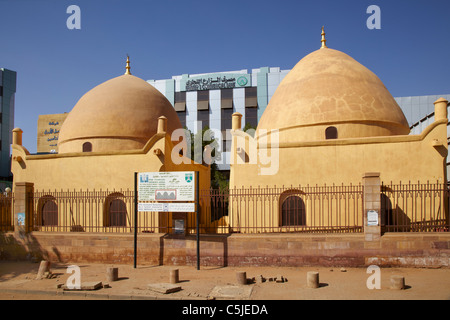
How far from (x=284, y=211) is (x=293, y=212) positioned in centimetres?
29

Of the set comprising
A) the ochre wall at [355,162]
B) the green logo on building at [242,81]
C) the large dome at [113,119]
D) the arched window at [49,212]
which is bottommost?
the arched window at [49,212]

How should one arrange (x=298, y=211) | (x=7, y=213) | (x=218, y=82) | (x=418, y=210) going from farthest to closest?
(x=218, y=82) < (x=7, y=213) < (x=298, y=211) < (x=418, y=210)

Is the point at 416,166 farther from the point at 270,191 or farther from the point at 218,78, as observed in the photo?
the point at 218,78

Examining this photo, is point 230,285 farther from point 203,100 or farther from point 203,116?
point 203,100

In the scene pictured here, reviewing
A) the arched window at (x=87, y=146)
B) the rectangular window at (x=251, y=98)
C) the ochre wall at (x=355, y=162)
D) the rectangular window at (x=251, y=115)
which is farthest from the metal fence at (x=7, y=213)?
the rectangular window at (x=251, y=98)

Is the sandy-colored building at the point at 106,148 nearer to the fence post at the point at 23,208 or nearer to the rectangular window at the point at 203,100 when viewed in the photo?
the fence post at the point at 23,208

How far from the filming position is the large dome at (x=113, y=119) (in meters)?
14.8

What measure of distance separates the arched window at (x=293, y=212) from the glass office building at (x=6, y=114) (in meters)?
33.3

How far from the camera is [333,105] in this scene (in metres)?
13.1

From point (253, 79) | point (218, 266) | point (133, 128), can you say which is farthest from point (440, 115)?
point (253, 79)

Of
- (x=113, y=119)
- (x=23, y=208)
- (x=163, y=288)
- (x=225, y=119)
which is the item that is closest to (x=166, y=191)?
(x=163, y=288)

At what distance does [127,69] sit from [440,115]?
13939 mm

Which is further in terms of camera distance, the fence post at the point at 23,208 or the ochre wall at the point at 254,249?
the fence post at the point at 23,208
